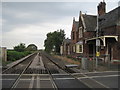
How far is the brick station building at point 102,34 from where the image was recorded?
24.3 metres

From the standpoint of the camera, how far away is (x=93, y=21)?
3416cm

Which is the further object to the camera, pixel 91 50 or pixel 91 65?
pixel 91 50

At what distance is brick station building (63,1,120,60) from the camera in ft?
79.7

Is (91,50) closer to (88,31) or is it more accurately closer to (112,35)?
(88,31)

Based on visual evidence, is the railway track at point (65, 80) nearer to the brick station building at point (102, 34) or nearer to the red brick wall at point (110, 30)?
the brick station building at point (102, 34)

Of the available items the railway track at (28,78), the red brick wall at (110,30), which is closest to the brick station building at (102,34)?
the red brick wall at (110,30)

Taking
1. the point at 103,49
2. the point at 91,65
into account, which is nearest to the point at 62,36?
the point at 103,49

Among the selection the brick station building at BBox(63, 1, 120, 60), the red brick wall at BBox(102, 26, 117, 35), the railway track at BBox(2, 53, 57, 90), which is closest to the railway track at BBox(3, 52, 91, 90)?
the railway track at BBox(2, 53, 57, 90)

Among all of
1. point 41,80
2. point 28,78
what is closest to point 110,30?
point 28,78

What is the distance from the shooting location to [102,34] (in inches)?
1121

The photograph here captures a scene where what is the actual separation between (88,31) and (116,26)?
786cm

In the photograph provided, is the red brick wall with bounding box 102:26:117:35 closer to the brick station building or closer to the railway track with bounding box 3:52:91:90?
the brick station building

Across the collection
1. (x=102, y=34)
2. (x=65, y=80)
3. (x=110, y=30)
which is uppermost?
(x=110, y=30)

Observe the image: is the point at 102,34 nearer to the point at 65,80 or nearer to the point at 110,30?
the point at 110,30
